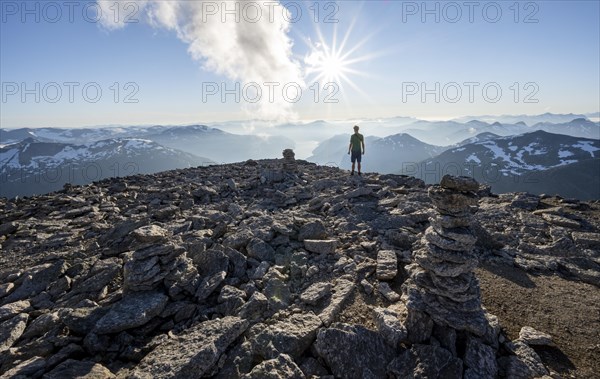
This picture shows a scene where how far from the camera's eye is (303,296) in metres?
8.59

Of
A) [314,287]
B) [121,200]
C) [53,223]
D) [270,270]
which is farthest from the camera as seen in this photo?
[121,200]

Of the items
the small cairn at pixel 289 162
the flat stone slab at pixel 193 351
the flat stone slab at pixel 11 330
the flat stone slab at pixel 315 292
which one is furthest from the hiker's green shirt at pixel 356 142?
the flat stone slab at pixel 11 330

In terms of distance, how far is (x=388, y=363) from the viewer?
6535 mm

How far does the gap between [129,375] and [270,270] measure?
189 inches

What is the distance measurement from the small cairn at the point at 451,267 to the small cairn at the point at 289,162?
19952mm

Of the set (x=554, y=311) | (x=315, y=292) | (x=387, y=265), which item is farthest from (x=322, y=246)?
(x=554, y=311)

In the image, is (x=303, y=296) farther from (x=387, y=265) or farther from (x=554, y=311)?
(x=554, y=311)

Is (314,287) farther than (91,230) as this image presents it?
No

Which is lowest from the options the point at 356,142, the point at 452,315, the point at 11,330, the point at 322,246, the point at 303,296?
the point at 11,330

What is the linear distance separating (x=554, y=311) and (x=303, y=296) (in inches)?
287

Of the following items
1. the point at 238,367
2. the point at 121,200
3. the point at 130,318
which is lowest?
the point at 238,367

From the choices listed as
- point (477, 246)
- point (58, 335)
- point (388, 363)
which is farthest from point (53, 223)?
point (477, 246)

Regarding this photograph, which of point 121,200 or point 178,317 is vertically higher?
point 121,200

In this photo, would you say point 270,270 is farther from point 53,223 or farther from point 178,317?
point 53,223
